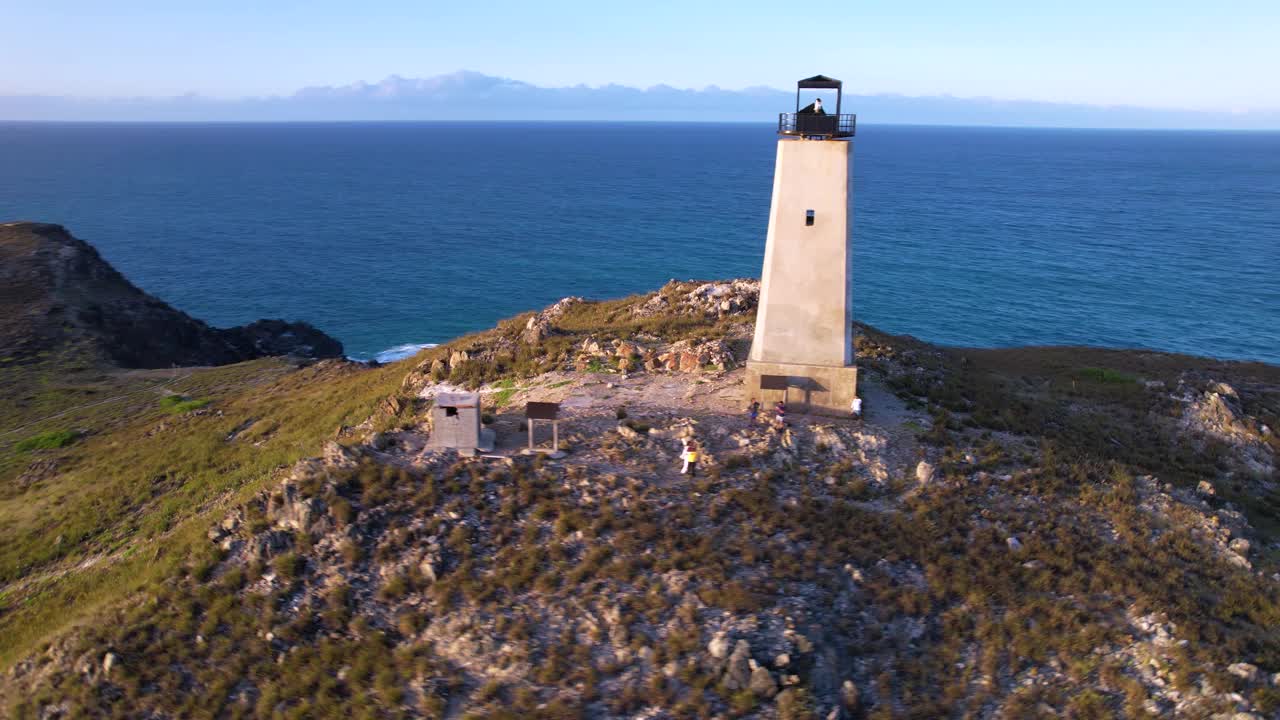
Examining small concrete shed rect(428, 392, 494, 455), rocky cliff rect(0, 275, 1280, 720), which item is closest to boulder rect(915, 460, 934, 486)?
rocky cliff rect(0, 275, 1280, 720)

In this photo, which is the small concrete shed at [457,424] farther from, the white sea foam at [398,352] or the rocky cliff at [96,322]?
the white sea foam at [398,352]

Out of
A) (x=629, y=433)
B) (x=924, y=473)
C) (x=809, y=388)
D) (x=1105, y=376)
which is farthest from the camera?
(x=1105, y=376)

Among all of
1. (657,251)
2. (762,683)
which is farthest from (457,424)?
(657,251)

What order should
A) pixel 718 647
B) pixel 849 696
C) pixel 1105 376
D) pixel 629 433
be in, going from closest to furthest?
pixel 849 696, pixel 718 647, pixel 629 433, pixel 1105 376

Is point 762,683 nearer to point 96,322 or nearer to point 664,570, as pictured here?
point 664,570

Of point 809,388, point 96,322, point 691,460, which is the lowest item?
point 96,322

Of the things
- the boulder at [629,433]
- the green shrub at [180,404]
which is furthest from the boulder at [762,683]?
the green shrub at [180,404]

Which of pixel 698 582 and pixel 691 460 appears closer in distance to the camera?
pixel 698 582
